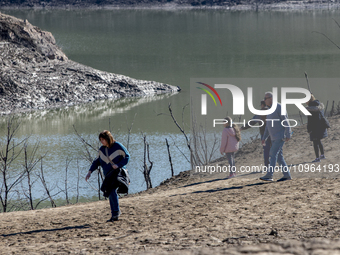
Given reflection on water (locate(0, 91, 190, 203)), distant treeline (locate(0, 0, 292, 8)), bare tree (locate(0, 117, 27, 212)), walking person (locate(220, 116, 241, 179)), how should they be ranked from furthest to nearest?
distant treeline (locate(0, 0, 292, 8)) → reflection on water (locate(0, 91, 190, 203)) → bare tree (locate(0, 117, 27, 212)) → walking person (locate(220, 116, 241, 179))

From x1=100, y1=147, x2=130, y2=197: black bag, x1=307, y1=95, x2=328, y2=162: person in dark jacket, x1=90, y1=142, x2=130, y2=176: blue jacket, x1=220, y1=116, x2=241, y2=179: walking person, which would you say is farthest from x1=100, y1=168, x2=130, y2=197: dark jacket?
x1=307, y1=95, x2=328, y2=162: person in dark jacket

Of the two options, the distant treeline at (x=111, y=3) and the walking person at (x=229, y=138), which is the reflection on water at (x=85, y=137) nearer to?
the walking person at (x=229, y=138)

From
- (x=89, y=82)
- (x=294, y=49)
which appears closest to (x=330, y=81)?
(x=89, y=82)

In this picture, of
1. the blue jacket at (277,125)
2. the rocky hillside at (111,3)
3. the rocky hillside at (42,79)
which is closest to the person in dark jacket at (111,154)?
the blue jacket at (277,125)

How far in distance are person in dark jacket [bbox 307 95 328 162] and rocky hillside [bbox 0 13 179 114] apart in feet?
62.5

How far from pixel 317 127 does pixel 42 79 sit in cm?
2185

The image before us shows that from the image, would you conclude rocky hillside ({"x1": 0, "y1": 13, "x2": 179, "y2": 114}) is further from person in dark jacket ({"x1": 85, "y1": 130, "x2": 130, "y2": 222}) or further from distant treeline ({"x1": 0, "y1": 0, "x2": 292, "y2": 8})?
distant treeline ({"x1": 0, "y1": 0, "x2": 292, "y2": 8})

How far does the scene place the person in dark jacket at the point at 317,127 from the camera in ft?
30.6

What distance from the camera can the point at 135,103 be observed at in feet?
91.5

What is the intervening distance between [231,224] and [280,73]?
104ft

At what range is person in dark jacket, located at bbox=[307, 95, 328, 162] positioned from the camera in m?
9.34

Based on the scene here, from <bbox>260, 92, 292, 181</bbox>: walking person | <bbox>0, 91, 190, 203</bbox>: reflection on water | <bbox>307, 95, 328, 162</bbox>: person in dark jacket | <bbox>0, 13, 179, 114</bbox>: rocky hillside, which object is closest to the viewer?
<bbox>260, 92, 292, 181</bbox>: walking person

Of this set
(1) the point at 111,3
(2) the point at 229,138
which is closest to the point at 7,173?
(2) the point at 229,138

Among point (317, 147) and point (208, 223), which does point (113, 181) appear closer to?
point (208, 223)
